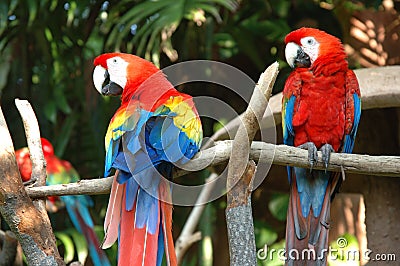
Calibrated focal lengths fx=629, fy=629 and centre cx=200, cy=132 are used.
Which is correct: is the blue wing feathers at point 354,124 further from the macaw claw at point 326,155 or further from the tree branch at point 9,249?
the tree branch at point 9,249

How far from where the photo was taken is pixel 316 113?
52.3 inches

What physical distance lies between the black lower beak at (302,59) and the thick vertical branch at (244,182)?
0.40 metres

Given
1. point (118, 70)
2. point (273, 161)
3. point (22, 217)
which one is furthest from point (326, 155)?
point (22, 217)

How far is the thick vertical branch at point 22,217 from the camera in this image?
105 centimetres

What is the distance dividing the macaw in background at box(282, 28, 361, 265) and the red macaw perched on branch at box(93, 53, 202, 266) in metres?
0.29

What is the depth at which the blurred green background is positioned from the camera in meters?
2.22

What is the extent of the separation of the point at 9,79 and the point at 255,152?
165 centimetres

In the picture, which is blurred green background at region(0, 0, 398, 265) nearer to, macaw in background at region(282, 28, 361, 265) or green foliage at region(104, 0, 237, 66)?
green foliage at region(104, 0, 237, 66)

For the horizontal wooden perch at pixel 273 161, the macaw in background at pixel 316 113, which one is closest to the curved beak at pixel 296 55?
the macaw in background at pixel 316 113

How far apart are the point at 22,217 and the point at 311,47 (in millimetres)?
696

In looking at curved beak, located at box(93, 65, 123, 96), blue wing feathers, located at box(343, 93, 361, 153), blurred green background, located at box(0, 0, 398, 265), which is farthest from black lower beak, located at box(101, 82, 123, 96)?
blurred green background, located at box(0, 0, 398, 265)

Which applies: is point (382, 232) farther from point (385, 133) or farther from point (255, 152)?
point (255, 152)

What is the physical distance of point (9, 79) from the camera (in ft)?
7.96
